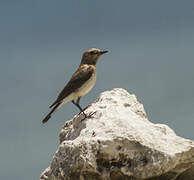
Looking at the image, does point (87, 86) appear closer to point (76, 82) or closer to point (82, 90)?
point (82, 90)

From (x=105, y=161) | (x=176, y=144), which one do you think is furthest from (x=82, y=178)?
(x=176, y=144)

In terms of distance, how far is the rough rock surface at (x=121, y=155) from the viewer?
23.4ft

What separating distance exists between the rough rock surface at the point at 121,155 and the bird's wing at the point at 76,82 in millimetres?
3787

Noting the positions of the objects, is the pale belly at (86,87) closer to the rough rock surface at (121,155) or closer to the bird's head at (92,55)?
the bird's head at (92,55)

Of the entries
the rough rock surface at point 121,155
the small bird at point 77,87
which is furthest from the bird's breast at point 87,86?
the rough rock surface at point 121,155

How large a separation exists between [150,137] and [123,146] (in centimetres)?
60

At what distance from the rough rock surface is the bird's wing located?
3.79 metres

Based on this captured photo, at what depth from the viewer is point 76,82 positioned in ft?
38.6

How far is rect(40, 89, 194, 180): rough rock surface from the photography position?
7.14 metres

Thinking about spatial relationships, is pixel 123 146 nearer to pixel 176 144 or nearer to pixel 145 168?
pixel 145 168

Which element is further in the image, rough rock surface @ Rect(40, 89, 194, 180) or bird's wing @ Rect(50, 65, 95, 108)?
bird's wing @ Rect(50, 65, 95, 108)

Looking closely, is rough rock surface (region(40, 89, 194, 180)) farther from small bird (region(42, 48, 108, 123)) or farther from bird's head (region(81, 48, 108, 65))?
bird's head (region(81, 48, 108, 65))

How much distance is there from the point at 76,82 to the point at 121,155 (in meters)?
4.84

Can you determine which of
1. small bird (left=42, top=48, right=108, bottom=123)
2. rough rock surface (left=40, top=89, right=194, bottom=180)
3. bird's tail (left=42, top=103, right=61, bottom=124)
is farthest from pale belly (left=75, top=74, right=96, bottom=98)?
rough rock surface (left=40, top=89, right=194, bottom=180)
